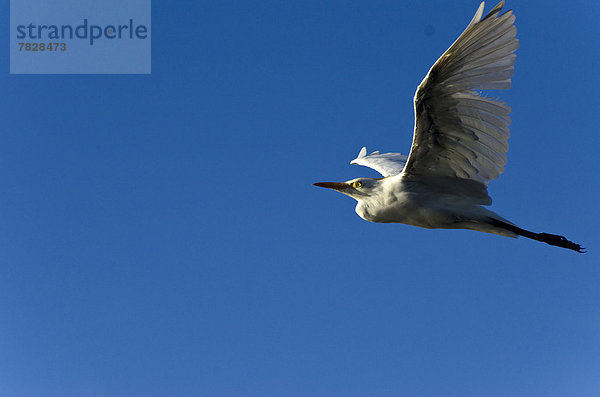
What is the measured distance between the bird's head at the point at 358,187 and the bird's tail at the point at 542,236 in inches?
63.3

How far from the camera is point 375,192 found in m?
8.28

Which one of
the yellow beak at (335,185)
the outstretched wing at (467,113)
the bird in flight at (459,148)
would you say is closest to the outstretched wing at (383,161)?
the yellow beak at (335,185)

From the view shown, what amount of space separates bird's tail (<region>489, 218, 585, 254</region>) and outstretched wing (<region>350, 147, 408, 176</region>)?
10.1 ft

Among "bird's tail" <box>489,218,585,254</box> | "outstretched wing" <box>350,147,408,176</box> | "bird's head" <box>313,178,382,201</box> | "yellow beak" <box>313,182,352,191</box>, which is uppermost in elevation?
"outstretched wing" <box>350,147,408,176</box>

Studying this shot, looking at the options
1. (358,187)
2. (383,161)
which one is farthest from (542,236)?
(383,161)

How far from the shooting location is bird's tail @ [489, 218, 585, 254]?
7879 mm

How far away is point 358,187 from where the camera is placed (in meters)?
8.51

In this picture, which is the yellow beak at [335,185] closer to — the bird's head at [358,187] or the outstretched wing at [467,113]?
the bird's head at [358,187]

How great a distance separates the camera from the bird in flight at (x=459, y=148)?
6562 mm

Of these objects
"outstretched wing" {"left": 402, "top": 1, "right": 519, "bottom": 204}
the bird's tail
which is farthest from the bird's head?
the bird's tail

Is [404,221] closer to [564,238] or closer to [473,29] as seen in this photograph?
[564,238]

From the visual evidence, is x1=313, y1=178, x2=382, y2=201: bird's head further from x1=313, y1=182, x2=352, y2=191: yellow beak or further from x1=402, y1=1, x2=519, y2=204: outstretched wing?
x1=402, y1=1, x2=519, y2=204: outstretched wing

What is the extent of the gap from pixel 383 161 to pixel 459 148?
4208mm

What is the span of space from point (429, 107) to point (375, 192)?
1.68 meters
